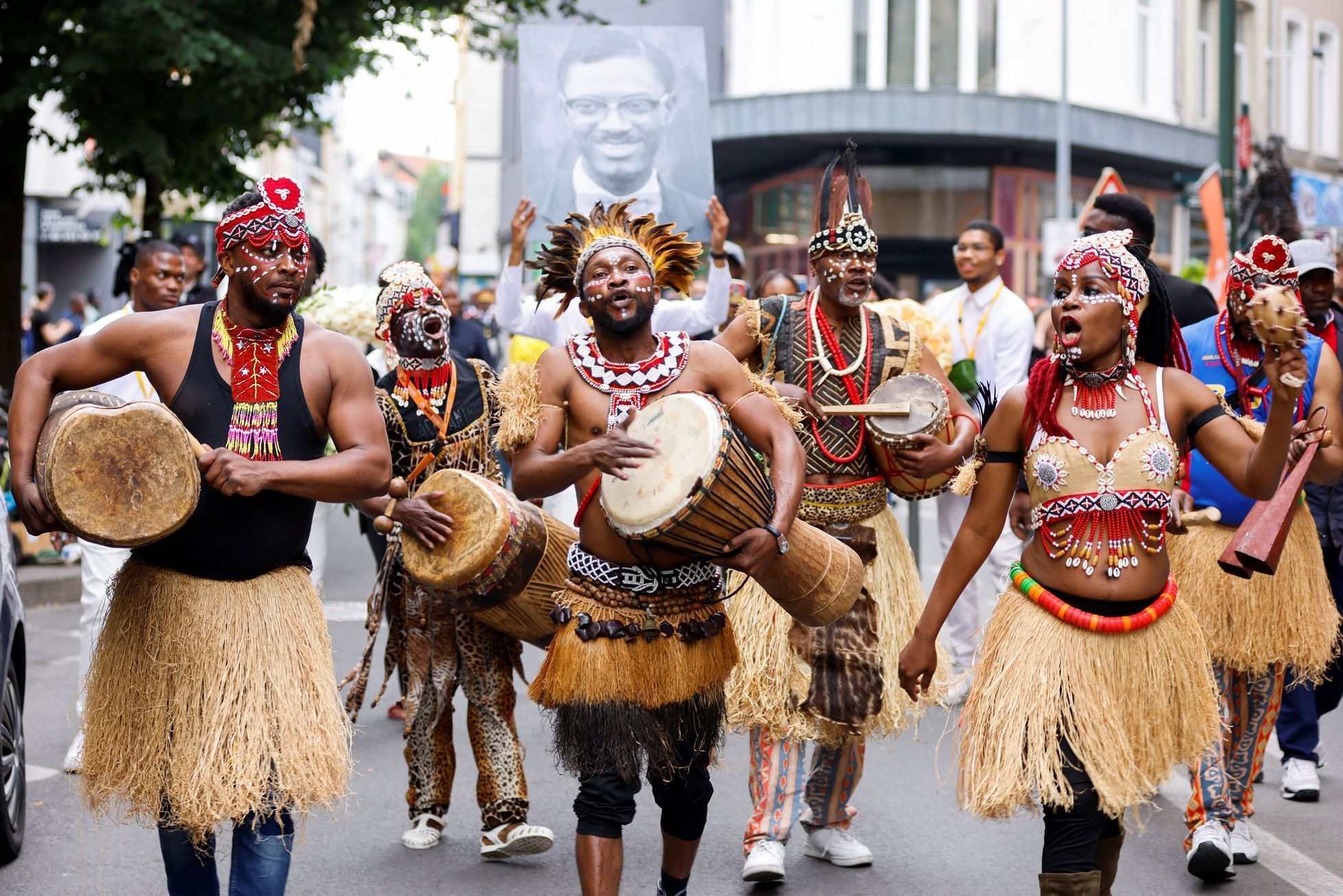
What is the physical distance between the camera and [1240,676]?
5723 mm

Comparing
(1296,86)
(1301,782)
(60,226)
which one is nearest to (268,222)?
(1301,782)

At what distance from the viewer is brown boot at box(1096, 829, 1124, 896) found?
446 cm

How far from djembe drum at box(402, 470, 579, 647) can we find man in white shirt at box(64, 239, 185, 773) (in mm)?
1733

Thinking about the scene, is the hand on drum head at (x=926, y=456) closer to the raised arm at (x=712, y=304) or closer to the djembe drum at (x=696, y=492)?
the djembe drum at (x=696, y=492)

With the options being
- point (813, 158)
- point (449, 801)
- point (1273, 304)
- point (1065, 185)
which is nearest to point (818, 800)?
point (449, 801)

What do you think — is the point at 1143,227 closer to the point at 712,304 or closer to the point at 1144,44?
the point at 712,304

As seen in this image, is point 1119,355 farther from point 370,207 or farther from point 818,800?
point 370,207

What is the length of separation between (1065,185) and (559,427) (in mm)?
23059

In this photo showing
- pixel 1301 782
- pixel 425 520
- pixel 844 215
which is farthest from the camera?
pixel 1301 782

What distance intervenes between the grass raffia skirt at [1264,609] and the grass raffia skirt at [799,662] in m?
0.99

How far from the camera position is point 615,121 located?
9.30 meters

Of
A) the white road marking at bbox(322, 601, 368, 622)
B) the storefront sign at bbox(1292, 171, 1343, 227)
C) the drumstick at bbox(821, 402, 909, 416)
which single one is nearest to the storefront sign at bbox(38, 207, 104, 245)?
the storefront sign at bbox(1292, 171, 1343, 227)

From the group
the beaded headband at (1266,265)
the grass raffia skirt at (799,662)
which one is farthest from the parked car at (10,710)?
the beaded headband at (1266,265)

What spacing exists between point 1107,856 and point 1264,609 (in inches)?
57.0
